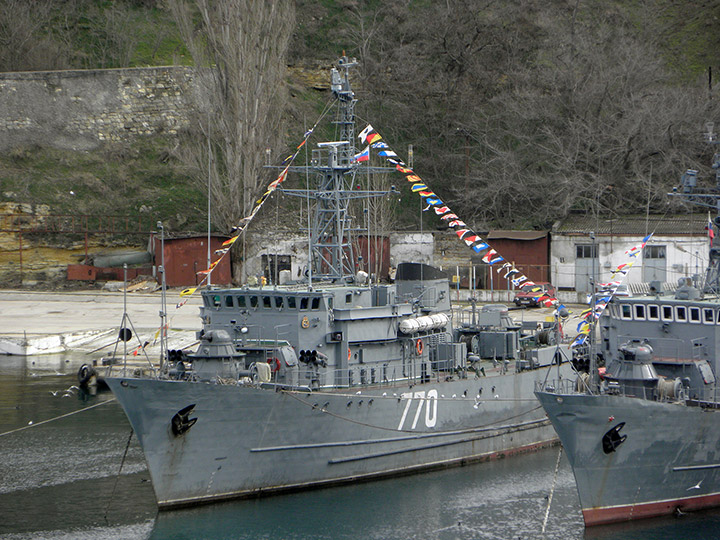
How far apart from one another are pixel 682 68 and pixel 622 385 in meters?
44.9

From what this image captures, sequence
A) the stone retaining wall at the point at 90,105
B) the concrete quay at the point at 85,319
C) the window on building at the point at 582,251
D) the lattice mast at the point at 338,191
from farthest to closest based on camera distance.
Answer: the stone retaining wall at the point at 90,105 → the window on building at the point at 582,251 → the concrete quay at the point at 85,319 → the lattice mast at the point at 338,191

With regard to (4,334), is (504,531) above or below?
below

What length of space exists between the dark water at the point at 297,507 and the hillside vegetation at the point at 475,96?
89.1ft

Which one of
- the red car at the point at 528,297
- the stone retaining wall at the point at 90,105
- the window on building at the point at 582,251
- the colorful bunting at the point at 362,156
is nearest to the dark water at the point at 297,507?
the colorful bunting at the point at 362,156

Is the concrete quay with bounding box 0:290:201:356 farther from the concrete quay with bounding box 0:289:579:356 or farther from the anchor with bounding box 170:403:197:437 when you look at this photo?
the anchor with bounding box 170:403:197:437

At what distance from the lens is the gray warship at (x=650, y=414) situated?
758 inches

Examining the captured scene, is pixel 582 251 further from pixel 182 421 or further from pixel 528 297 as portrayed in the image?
pixel 182 421

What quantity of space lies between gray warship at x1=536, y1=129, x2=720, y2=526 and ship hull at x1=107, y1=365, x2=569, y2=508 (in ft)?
13.6

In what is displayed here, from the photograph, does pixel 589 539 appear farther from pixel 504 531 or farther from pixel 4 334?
pixel 4 334

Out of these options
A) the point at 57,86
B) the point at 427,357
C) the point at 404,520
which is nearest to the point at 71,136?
the point at 57,86

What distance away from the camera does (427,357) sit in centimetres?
2559

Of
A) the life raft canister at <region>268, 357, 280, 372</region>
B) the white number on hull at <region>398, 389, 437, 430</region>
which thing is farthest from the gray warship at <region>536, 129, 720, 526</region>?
the life raft canister at <region>268, 357, 280, 372</region>

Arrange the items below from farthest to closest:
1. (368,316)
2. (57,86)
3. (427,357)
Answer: (57,86), (427,357), (368,316)

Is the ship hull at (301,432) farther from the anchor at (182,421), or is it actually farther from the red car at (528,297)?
the red car at (528,297)
